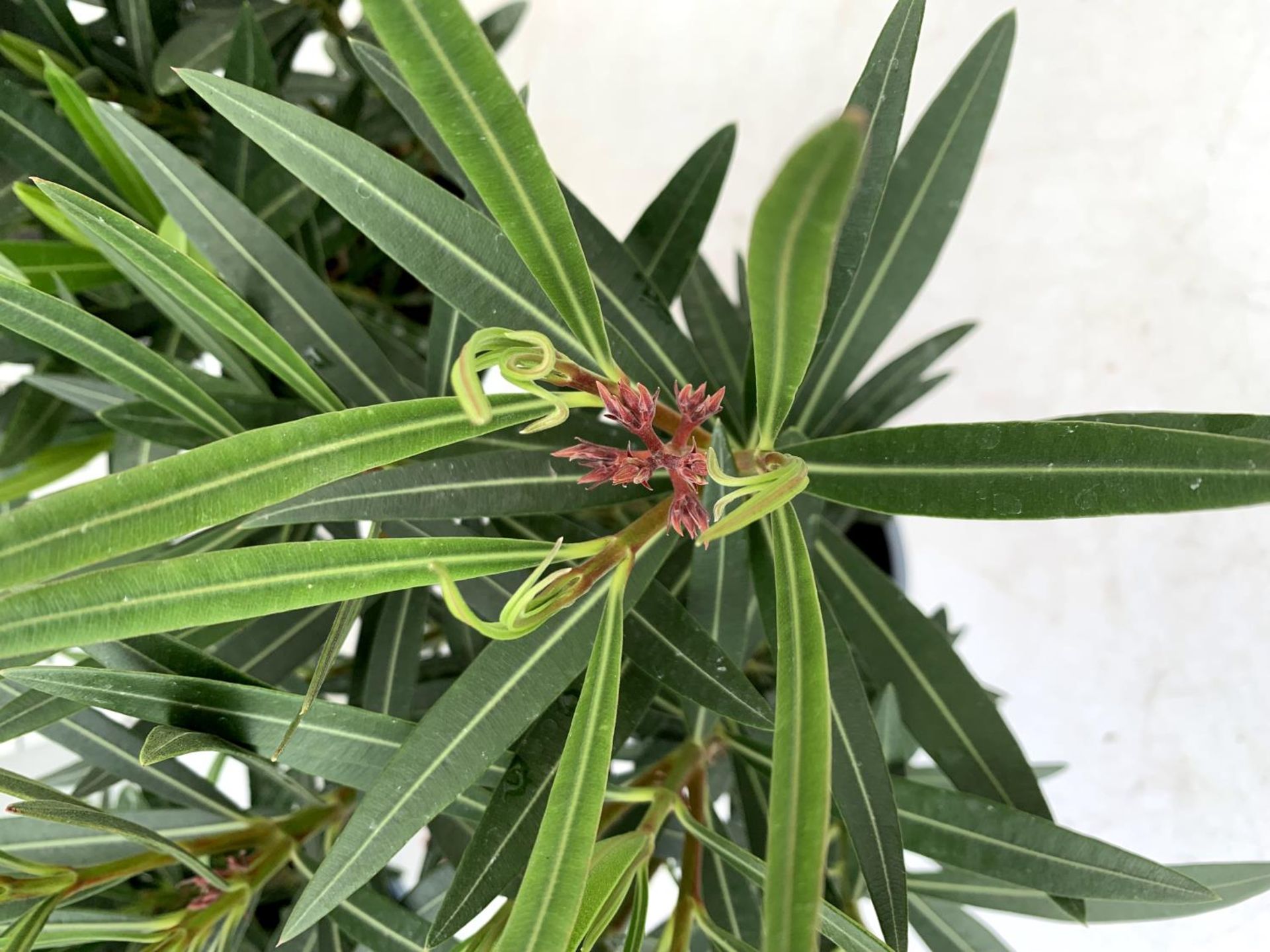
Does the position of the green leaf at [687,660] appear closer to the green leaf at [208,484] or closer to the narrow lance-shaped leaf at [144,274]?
the green leaf at [208,484]

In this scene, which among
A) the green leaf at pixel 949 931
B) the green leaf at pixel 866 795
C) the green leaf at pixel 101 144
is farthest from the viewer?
the green leaf at pixel 949 931

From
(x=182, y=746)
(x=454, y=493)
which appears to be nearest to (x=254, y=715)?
(x=182, y=746)

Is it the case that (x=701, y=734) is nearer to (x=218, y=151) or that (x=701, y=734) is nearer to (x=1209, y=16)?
(x=218, y=151)

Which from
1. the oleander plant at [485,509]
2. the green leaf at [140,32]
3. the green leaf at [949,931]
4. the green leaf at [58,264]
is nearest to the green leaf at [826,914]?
the oleander plant at [485,509]

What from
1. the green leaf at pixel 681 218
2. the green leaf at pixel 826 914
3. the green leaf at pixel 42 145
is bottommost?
the green leaf at pixel 826 914

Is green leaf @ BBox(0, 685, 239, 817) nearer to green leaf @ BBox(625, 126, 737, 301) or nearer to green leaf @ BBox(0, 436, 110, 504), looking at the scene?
green leaf @ BBox(0, 436, 110, 504)

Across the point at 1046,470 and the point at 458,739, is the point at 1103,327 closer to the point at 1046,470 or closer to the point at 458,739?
the point at 1046,470
